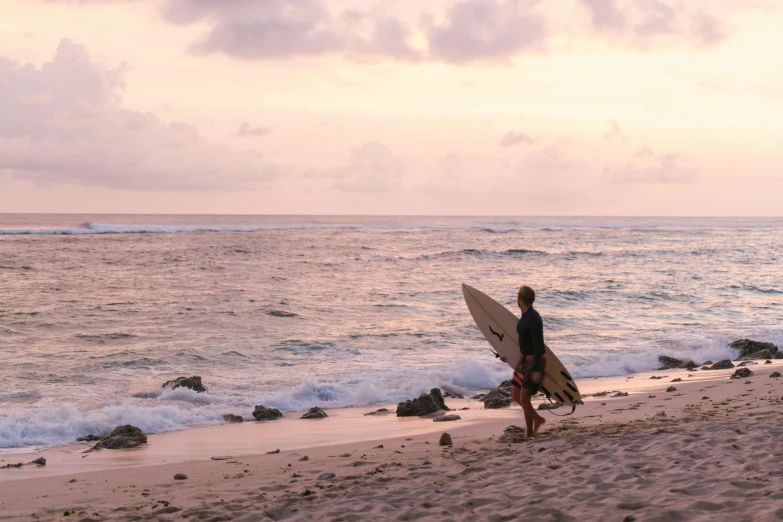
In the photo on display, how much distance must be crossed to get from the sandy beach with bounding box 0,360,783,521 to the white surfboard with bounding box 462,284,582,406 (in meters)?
0.38

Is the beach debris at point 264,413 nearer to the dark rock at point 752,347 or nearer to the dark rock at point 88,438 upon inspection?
the dark rock at point 88,438

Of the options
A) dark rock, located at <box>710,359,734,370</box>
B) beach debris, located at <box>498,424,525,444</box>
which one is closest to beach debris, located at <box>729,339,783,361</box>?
dark rock, located at <box>710,359,734,370</box>

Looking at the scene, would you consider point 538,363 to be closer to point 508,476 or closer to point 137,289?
point 508,476

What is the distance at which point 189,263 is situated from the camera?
3462 centimetres

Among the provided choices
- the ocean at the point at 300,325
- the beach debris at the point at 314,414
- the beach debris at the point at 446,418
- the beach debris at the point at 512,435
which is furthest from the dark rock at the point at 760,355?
the beach debris at the point at 314,414

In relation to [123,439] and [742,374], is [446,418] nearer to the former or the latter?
[123,439]

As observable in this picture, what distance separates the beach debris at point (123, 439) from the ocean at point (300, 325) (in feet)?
2.28

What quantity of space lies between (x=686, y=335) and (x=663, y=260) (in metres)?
23.7

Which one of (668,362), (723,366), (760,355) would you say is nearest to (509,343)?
(723,366)

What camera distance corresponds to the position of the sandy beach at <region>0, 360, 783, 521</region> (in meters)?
4.96

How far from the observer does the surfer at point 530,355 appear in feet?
24.2

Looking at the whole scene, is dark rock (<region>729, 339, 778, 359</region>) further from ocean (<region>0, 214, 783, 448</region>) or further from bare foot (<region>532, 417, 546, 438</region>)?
bare foot (<region>532, 417, 546, 438</region>)

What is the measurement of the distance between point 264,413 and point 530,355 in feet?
14.4

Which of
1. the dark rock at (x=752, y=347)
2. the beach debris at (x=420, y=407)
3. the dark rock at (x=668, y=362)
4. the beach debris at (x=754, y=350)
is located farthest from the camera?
the dark rock at (x=752, y=347)
